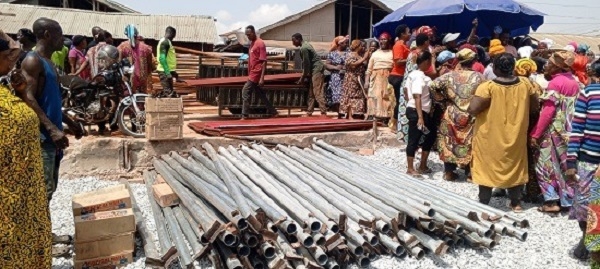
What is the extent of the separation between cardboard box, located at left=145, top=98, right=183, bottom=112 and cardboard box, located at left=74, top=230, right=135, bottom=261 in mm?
2676

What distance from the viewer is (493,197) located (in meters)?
5.97

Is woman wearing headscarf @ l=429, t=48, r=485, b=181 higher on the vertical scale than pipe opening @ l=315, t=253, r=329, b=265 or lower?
higher

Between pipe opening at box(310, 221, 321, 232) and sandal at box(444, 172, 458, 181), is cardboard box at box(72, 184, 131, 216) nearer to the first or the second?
pipe opening at box(310, 221, 321, 232)

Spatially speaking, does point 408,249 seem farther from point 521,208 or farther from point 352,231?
point 521,208

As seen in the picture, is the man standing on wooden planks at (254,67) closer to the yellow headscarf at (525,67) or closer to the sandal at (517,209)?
the yellow headscarf at (525,67)

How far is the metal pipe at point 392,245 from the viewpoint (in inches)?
160

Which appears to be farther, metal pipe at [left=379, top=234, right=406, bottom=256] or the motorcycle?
the motorcycle

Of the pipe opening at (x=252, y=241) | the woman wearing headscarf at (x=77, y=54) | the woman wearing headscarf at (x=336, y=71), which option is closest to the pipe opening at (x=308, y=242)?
the pipe opening at (x=252, y=241)

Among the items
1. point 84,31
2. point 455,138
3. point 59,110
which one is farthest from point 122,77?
point 84,31

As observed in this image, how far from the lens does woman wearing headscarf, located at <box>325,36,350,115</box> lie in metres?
9.53

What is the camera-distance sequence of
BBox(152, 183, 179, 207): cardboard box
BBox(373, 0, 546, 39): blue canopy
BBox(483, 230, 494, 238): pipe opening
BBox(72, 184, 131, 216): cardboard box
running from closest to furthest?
BBox(72, 184, 131, 216): cardboard box
BBox(483, 230, 494, 238): pipe opening
BBox(152, 183, 179, 207): cardboard box
BBox(373, 0, 546, 39): blue canopy

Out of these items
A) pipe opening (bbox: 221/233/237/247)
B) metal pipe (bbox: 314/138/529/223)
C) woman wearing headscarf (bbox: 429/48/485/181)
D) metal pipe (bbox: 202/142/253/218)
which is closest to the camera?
pipe opening (bbox: 221/233/237/247)

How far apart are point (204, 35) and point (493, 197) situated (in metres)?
16.7

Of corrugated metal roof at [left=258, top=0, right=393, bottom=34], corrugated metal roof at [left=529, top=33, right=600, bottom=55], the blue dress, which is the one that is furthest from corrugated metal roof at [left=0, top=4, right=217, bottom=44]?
corrugated metal roof at [left=529, top=33, right=600, bottom=55]
